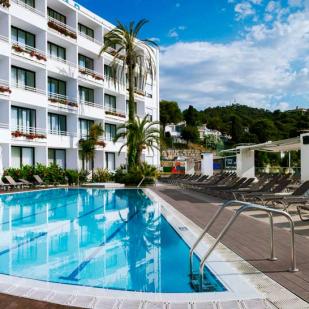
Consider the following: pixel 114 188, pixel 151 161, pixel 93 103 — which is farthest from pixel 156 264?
pixel 151 161

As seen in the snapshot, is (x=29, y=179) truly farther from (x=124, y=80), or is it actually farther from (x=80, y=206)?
(x=124, y=80)

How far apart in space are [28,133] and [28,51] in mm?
6072

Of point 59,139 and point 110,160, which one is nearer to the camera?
point 59,139

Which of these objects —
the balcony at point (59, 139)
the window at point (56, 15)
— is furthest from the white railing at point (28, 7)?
the balcony at point (59, 139)

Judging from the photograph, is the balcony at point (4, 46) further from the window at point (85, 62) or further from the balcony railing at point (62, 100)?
the window at point (85, 62)

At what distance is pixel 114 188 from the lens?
90.6ft

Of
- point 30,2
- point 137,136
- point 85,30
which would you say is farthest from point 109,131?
point 30,2

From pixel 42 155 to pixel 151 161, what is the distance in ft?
59.6

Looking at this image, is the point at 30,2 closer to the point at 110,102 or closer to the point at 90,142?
the point at 90,142

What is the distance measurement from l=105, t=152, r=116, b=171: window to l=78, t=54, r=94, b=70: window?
8702 millimetres

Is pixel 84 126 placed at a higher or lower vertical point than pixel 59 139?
higher

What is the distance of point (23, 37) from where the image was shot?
29.9m

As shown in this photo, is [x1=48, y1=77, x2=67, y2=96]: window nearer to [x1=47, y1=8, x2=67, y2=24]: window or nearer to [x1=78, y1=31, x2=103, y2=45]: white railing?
[x1=78, y1=31, x2=103, y2=45]: white railing

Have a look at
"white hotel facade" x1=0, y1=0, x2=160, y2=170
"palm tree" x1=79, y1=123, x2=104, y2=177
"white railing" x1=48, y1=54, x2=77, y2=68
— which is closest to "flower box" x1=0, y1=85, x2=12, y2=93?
"white hotel facade" x1=0, y1=0, x2=160, y2=170
